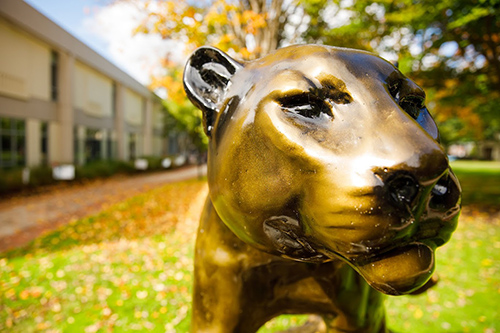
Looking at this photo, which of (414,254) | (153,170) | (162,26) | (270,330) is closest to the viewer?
(414,254)

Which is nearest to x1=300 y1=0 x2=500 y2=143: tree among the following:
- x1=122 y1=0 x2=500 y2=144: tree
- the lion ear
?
x1=122 y1=0 x2=500 y2=144: tree

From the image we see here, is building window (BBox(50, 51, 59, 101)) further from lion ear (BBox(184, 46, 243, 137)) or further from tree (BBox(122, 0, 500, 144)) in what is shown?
lion ear (BBox(184, 46, 243, 137))

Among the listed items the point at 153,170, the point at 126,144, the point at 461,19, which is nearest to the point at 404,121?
the point at 461,19

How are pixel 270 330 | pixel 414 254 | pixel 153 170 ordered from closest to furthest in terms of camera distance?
pixel 414 254
pixel 270 330
pixel 153 170

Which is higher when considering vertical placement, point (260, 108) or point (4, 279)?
A: point (260, 108)

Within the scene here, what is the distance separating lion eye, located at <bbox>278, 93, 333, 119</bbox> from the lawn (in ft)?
12.9

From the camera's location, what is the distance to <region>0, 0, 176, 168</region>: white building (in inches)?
561

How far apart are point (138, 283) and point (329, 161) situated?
5.35m

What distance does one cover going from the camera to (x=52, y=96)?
682 inches

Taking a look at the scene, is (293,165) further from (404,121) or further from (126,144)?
(126,144)

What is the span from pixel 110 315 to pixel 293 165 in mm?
4529

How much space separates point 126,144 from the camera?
85.2 ft

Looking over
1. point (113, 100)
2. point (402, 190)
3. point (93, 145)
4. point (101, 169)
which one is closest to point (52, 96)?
point (101, 169)

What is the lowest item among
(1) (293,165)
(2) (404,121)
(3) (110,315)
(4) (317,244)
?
(3) (110,315)
